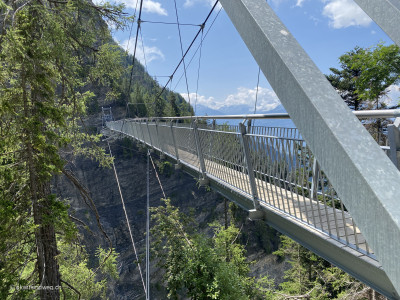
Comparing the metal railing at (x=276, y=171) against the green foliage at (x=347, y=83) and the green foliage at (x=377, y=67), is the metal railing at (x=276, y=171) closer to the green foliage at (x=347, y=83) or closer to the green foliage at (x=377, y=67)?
the green foliage at (x=377, y=67)

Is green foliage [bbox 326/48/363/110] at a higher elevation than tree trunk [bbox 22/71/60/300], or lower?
higher

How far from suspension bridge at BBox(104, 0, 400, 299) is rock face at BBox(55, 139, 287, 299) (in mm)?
23357

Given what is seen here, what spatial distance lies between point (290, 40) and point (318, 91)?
0.64 ft

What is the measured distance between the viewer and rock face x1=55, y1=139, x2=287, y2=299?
26.1m

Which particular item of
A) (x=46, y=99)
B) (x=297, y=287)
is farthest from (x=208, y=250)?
(x=297, y=287)

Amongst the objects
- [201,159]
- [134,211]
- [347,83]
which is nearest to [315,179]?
[201,159]

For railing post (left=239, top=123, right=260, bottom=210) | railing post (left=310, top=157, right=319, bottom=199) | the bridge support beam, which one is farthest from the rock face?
the bridge support beam

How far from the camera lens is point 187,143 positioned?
562 centimetres

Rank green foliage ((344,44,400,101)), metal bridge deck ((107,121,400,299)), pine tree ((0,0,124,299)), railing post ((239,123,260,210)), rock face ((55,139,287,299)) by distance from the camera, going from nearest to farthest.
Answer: metal bridge deck ((107,121,400,299))
railing post ((239,123,260,210))
pine tree ((0,0,124,299))
green foliage ((344,44,400,101))
rock face ((55,139,287,299))

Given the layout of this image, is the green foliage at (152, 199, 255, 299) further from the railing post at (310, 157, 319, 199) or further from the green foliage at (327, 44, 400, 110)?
the green foliage at (327, 44, 400, 110)

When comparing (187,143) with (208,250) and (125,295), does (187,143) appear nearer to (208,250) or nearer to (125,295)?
(208,250)

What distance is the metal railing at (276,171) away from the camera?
2148mm

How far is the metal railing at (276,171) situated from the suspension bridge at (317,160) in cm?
1

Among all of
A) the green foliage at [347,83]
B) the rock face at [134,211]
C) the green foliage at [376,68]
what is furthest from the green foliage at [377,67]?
the rock face at [134,211]
